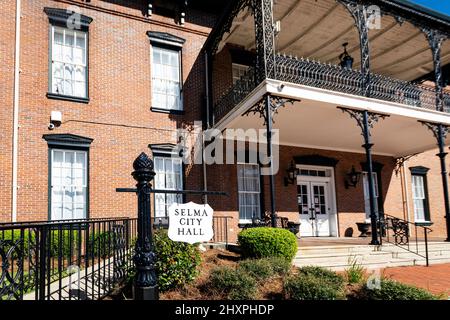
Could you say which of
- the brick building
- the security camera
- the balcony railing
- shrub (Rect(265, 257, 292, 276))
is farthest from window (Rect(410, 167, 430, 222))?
the security camera

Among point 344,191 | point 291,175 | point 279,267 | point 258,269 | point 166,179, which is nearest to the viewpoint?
point 258,269

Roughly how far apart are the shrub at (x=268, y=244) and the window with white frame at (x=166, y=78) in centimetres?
621

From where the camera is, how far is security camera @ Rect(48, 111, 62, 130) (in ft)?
36.0

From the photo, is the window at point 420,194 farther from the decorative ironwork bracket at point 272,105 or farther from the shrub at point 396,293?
the shrub at point 396,293

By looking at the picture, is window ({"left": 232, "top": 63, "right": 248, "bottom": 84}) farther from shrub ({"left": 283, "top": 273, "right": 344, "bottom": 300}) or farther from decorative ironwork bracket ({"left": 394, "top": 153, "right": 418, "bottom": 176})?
shrub ({"left": 283, "top": 273, "right": 344, "bottom": 300})

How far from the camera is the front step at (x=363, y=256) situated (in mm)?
9242

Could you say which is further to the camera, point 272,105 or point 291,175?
point 291,175

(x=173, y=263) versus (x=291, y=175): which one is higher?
(x=291, y=175)

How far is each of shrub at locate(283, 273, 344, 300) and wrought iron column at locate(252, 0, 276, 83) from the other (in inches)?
231

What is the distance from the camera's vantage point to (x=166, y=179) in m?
12.7

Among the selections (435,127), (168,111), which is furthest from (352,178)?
(168,111)

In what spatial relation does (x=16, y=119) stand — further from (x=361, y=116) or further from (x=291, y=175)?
(x=361, y=116)

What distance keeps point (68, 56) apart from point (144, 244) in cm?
957

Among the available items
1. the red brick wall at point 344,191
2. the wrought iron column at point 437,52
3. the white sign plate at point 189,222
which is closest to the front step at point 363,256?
the red brick wall at point 344,191
